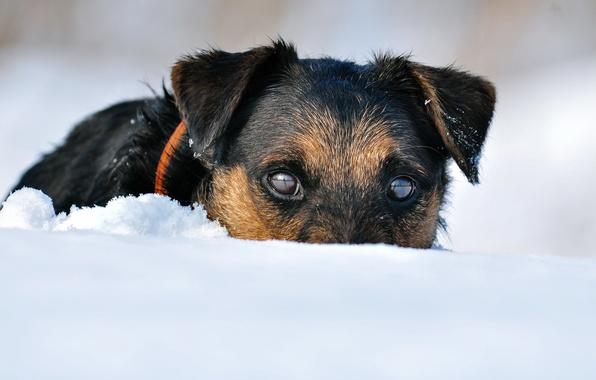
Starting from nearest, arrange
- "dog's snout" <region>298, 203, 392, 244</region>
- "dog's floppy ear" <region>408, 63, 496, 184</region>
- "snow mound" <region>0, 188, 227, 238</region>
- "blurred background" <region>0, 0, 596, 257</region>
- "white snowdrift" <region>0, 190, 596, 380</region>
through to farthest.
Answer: "white snowdrift" <region>0, 190, 596, 380</region>, "snow mound" <region>0, 188, 227, 238</region>, "dog's snout" <region>298, 203, 392, 244</region>, "dog's floppy ear" <region>408, 63, 496, 184</region>, "blurred background" <region>0, 0, 596, 257</region>

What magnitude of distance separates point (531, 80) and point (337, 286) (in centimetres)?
935

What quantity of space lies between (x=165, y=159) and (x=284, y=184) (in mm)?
678

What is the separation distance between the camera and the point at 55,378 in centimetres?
111

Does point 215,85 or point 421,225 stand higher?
point 215,85

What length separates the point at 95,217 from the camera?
2.51m

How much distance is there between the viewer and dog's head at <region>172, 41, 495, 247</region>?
322cm

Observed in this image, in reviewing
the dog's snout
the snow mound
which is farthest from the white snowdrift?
the dog's snout

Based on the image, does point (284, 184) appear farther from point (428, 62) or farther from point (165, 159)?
point (428, 62)

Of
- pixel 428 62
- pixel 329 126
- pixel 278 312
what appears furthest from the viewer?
pixel 428 62

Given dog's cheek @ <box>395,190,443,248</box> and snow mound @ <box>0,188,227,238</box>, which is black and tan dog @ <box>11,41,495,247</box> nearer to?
dog's cheek @ <box>395,190,443,248</box>

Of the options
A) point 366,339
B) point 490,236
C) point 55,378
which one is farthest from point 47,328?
point 490,236

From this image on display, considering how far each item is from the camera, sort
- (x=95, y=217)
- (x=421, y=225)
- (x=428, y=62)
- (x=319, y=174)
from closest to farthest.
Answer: (x=95, y=217) → (x=319, y=174) → (x=421, y=225) → (x=428, y=62)

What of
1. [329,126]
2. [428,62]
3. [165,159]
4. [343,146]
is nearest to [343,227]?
[343,146]

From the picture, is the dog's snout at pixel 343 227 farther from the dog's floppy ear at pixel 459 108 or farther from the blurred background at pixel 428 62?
the blurred background at pixel 428 62
